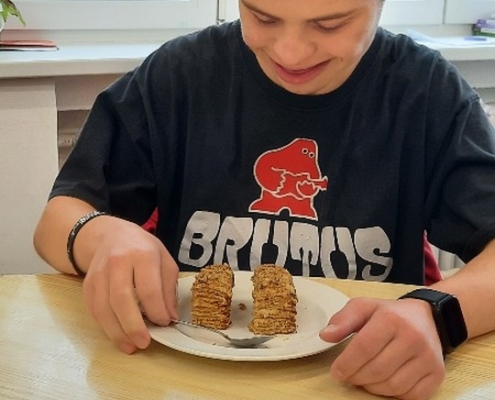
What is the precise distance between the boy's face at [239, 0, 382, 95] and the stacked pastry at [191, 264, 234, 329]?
27cm

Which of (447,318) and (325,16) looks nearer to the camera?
(447,318)

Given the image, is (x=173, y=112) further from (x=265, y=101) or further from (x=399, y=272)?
(x=399, y=272)

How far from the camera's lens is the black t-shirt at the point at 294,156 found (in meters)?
1.14

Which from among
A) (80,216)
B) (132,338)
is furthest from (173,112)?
(132,338)

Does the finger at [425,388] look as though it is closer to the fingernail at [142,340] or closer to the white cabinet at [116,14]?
the fingernail at [142,340]

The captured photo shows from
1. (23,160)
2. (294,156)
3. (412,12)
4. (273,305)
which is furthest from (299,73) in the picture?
(412,12)

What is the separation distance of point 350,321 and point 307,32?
35 centimetres

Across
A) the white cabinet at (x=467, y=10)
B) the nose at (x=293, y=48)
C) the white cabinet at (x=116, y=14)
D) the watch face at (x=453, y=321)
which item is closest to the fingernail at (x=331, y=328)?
the watch face at (x=453, y=321)

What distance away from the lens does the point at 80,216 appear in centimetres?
101

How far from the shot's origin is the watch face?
0.80m

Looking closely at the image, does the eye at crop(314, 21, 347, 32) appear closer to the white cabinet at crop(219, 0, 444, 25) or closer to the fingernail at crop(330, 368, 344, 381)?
the fingernail at crop(330, 368, 344, 381)

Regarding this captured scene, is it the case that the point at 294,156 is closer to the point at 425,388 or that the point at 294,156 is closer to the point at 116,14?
the point at 425,388

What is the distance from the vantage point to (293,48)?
3.06 ft

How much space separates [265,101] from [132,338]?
50cm
